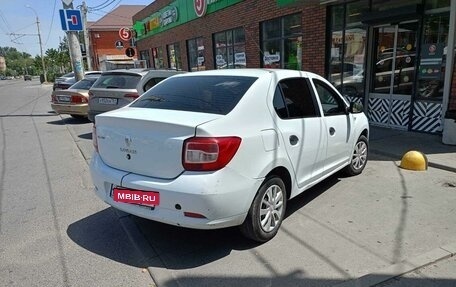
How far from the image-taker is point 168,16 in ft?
62.7

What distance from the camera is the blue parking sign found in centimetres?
1336

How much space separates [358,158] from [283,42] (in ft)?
21.9

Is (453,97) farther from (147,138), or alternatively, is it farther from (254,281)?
(147,138)

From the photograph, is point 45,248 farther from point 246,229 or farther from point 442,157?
point 442,157

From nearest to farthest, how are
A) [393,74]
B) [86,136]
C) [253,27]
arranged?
[393,74] → [86,136] → [253,27]

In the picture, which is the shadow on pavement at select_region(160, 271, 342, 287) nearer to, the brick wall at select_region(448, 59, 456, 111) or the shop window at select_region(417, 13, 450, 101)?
the brick wall at select_region(448, 59, 456, 111)

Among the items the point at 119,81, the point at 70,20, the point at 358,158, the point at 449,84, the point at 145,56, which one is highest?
the point at 70,20

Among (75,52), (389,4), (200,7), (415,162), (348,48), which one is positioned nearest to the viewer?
(415,162)

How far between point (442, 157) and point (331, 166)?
2.68 m

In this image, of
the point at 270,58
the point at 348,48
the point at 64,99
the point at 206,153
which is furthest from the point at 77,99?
the point at 206,153

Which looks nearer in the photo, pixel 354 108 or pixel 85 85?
pixel 354 108

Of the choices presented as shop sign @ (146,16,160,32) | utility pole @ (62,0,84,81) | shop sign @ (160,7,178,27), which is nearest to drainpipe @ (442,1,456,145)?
utility pole @ (62,0,84,81)

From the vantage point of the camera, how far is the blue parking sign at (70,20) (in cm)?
1336

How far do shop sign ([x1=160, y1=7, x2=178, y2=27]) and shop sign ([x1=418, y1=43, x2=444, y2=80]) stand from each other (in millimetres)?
13388
